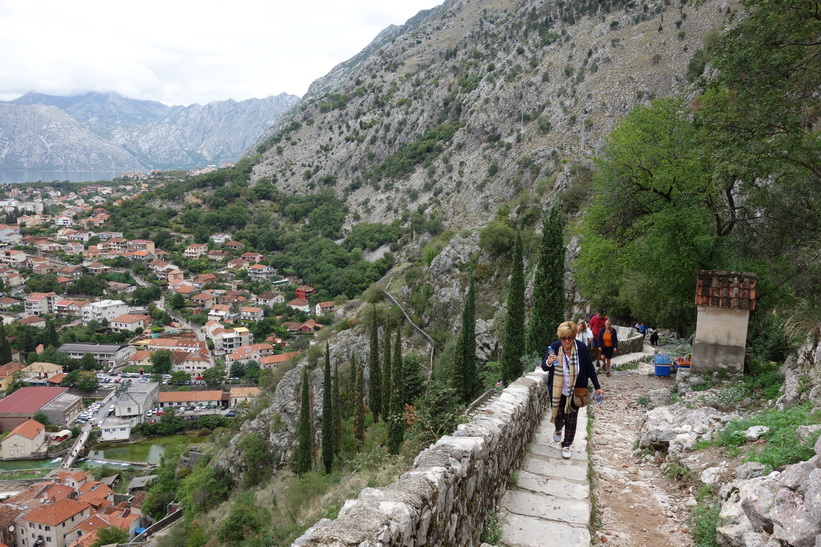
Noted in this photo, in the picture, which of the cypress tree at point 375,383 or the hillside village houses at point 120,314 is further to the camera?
the hillside village houses at point 120,314

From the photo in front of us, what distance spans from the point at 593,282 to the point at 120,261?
84.9 m

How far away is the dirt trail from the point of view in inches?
158

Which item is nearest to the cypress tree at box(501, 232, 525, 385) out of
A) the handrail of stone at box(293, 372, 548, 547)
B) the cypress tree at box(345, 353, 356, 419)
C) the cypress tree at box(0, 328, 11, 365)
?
the handrail of stone at box(293, 372, 548, 547)

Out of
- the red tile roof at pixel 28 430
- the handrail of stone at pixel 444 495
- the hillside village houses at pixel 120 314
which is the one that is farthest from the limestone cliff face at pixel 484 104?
the red tile roof at pixel 28 430

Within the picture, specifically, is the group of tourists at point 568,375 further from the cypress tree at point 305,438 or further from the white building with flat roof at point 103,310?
the white building with flat roof at point 103,310

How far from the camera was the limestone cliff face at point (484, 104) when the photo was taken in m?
42.3

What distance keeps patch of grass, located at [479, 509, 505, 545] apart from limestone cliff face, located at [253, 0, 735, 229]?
2422 centimetres

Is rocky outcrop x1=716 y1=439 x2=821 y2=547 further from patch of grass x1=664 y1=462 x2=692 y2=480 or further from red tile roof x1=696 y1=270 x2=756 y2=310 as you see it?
red tile roof x1=696 y1=270 x2=756 y2=310

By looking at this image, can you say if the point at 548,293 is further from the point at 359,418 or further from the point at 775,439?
the point at 359,418

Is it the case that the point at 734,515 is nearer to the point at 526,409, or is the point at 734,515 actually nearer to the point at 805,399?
the point at 526,409

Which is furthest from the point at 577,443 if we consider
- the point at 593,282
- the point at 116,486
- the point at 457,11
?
the point at 457,11

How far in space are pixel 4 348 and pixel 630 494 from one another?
233ft

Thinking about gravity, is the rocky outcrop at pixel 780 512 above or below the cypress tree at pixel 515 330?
above

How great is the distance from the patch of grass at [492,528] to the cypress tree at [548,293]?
11.0 m
